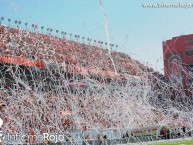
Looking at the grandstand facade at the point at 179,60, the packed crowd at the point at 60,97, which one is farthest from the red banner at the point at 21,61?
the grandstand facade at the point at 179,60

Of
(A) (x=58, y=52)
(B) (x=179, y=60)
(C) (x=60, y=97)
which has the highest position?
(B) (x=179, y=60)

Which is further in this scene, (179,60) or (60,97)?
(179,60)

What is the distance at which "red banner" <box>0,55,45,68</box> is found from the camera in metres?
29.5

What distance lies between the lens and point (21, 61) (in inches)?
1230

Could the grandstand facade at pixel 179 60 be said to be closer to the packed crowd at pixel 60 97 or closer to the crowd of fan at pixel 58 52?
the crowd of fan at pixel 58 52

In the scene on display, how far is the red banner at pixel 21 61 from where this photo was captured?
29453mm

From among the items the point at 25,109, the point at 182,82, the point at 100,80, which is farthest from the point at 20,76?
the point at 182,82

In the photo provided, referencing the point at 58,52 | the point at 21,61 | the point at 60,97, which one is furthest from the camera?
the point at 58,52

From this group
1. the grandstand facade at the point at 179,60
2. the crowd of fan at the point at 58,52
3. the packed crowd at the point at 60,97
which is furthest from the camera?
the grandstand facade at the point at 179,60

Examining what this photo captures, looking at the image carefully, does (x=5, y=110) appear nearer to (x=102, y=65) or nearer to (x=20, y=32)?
(x=20, y=32)

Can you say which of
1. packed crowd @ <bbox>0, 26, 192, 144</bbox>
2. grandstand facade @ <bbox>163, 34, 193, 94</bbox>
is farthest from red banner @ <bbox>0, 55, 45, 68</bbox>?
grandstand facade @ <bbox>163, 34, 193, 94</bbox>

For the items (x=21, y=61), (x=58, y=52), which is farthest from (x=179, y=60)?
(x=21, y=61)

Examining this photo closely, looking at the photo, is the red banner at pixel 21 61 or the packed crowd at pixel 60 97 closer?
the packed crowd at pixel 60 97

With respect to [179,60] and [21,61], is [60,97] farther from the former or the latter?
[179,60]
